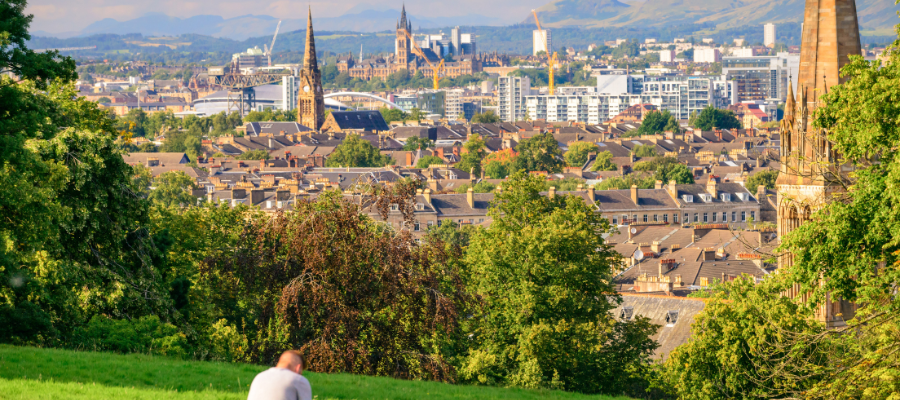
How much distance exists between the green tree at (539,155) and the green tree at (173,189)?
176 ft

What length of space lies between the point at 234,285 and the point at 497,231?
404 inches

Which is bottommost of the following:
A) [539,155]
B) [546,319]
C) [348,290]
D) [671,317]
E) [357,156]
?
[357,156]

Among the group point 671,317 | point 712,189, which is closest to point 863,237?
point 671,317

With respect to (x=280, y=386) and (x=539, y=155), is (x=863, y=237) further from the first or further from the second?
(x=539, y=155)

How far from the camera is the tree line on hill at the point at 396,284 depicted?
862 inches

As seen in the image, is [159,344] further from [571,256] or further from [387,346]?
[571,256]

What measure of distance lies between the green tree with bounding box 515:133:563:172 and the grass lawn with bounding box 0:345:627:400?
14746 centimetres

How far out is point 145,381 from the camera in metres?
21.1

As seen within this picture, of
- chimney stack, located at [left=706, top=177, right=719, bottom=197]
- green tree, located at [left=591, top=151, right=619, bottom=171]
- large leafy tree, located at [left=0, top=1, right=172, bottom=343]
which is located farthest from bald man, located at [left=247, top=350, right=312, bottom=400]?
green tree, located at [left=591, top=151, right=619, bottom=171]

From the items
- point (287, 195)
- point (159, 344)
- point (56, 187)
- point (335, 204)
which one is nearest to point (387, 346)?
point (335, 204)

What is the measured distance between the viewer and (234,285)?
34.0 meters

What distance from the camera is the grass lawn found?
1900 centimetres

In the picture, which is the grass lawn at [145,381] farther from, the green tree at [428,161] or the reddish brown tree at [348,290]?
the green tree at [428,161]

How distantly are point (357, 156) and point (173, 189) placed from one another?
68.7 m
